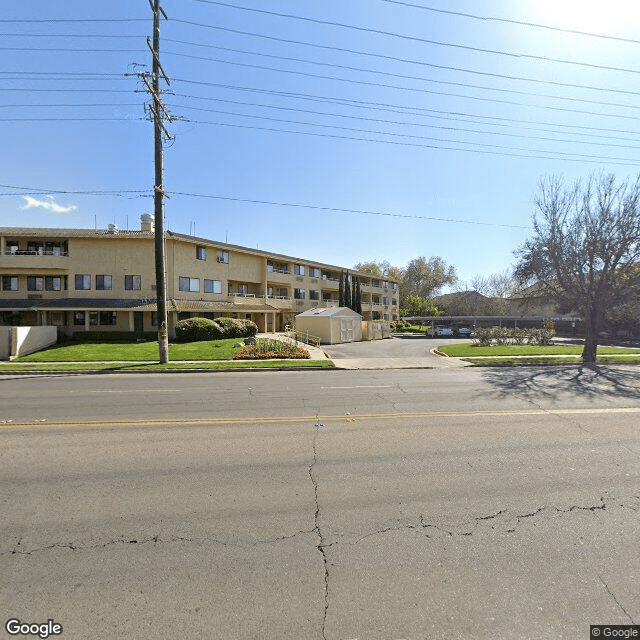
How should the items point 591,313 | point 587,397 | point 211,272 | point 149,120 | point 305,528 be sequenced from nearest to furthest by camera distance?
point 305,528 < point 587,397 < point 149,120 < point 591,313 < point 211,272

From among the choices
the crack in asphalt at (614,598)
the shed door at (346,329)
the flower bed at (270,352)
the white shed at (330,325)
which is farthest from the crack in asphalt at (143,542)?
the shed door at (346,329)

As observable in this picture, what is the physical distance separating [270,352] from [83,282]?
1920cm

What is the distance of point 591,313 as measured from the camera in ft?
66.4

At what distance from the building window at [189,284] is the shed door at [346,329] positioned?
13376 millimetres

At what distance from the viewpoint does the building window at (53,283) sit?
1144 inches

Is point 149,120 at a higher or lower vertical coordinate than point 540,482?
higher

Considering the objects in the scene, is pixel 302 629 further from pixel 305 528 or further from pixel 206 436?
pixel 206 436

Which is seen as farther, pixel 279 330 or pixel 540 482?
pixel 279 330

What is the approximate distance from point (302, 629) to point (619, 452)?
5.71 meters

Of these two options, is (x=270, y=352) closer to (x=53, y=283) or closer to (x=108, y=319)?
(x=108, y=319)

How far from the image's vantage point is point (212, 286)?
32.7m

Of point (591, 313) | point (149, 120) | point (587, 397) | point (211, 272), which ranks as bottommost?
point (587, 397)

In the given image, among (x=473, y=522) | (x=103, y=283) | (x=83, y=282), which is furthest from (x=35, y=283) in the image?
(x=473, y=522)

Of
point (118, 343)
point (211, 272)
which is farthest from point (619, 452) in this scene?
point (211, 272)
